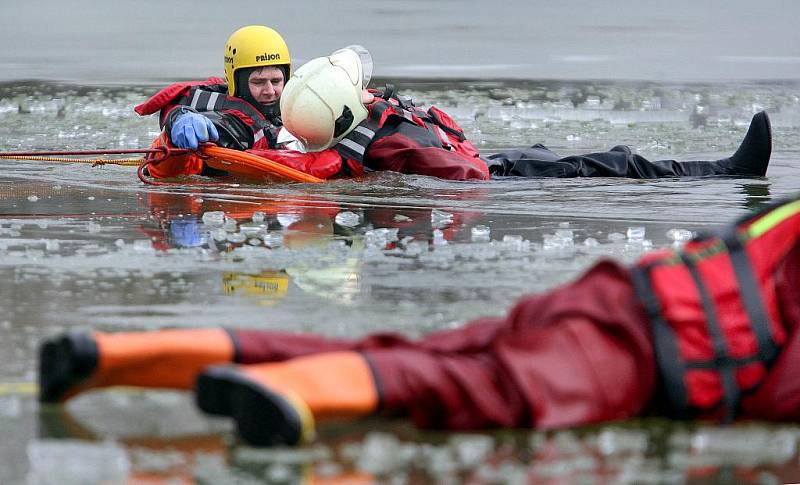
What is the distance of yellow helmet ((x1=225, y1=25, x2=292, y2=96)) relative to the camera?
25.0ft

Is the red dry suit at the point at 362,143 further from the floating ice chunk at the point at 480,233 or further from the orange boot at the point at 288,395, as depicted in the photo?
the orange boot at the point at 288,395

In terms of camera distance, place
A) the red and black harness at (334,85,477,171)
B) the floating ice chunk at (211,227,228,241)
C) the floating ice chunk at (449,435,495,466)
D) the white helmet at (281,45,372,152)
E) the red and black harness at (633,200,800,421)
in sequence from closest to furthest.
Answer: the floating ice chunk at (449,435,495,466) < the red and black harness at (633,200,800,421) < the floating ice chunk at (211,227,228,241) < the white helmet at (281,45,372,152) < the red and black harness at (334,85,477,171)

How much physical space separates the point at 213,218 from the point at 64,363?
2.88 m

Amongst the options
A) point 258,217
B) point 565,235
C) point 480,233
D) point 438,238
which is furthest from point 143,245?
point 565,235

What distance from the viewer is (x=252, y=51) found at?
7609mm

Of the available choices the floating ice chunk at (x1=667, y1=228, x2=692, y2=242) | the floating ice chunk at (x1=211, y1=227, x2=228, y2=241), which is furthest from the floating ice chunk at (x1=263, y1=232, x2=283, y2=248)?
the floating ice chunk at (x1=667, y1=228, x2=692, y2=242)

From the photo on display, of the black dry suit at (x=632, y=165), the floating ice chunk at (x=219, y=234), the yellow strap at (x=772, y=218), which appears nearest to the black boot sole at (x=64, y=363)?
the yellow strap at (x=772, y=218)

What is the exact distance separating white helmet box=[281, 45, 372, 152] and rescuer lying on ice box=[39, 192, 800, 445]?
4071 mm

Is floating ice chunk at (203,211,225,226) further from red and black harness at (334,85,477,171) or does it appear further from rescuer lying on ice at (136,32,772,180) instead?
red and black harness at (334,85,477,171)

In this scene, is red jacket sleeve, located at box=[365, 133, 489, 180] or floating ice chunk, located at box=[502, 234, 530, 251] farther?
red jacket sleeve, located at box=[365, 133, 489, 180]

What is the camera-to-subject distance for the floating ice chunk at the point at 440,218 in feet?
17.5

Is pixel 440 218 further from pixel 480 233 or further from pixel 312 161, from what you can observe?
pixel 312 161

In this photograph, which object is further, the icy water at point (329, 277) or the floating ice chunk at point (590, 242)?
the floating ice chunk at point (590, 242)

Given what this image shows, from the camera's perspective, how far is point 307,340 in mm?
2779
